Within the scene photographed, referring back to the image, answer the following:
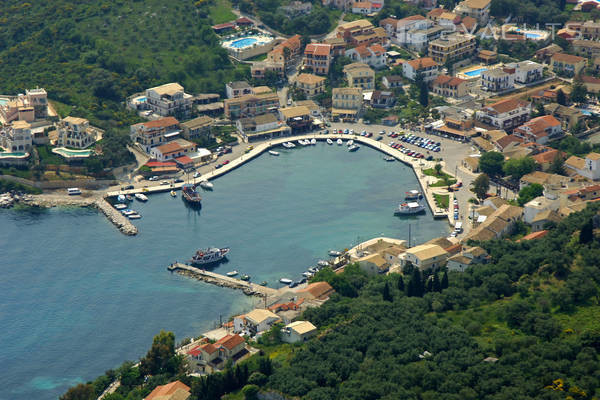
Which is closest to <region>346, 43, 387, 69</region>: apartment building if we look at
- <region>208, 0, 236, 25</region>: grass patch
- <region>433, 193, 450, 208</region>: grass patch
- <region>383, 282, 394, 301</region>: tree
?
<region>208, 0, 236, 25</region>: grass patch

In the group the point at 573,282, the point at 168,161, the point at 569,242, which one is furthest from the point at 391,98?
the point at 573,282

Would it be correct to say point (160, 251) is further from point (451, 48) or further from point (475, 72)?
point (451, 48)

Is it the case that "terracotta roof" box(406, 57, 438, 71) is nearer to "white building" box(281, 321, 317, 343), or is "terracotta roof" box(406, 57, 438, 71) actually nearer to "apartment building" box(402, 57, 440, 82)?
"apartment building" box(402, 57, 440, 82)

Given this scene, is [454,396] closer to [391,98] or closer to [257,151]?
[257,151]

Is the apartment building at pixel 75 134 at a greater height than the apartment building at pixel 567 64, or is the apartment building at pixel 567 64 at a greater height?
the apartment building at pixel 75 134

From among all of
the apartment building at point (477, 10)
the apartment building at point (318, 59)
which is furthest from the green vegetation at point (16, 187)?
the apartment building at point (477, 10)

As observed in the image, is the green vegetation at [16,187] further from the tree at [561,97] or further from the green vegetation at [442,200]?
the tree at [561,97]
